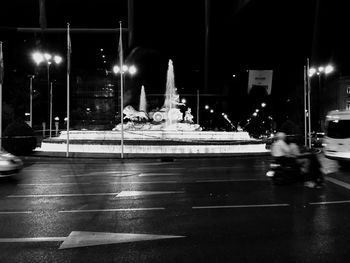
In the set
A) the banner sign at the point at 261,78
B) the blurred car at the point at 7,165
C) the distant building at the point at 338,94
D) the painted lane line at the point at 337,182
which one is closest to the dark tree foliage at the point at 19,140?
the blurred car at the point at 7,165

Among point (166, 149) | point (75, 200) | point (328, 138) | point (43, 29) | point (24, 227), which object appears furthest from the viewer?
point (43, 29)

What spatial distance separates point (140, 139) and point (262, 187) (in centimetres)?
1877

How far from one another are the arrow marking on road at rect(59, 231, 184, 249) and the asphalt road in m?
0.01

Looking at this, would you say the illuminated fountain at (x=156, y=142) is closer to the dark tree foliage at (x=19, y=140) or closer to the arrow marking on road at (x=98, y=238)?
the dark tree foliage at (x=19, y=140)

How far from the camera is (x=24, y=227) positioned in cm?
731

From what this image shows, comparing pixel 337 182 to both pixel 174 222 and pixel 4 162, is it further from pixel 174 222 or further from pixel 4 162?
pixel 4 162

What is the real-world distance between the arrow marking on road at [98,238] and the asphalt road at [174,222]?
0.01 m

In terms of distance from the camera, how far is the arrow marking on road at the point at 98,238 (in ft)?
20.4

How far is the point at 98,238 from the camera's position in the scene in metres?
6.52

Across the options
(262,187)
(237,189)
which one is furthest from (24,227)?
(262,187)

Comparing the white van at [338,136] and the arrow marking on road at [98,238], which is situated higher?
the white van at [338,136]

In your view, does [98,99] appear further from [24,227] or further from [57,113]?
[24,227]

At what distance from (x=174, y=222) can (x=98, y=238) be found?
1569 millimetres

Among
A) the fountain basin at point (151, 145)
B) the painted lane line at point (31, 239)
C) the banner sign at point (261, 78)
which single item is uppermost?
the banner sign at point (261, 78)
